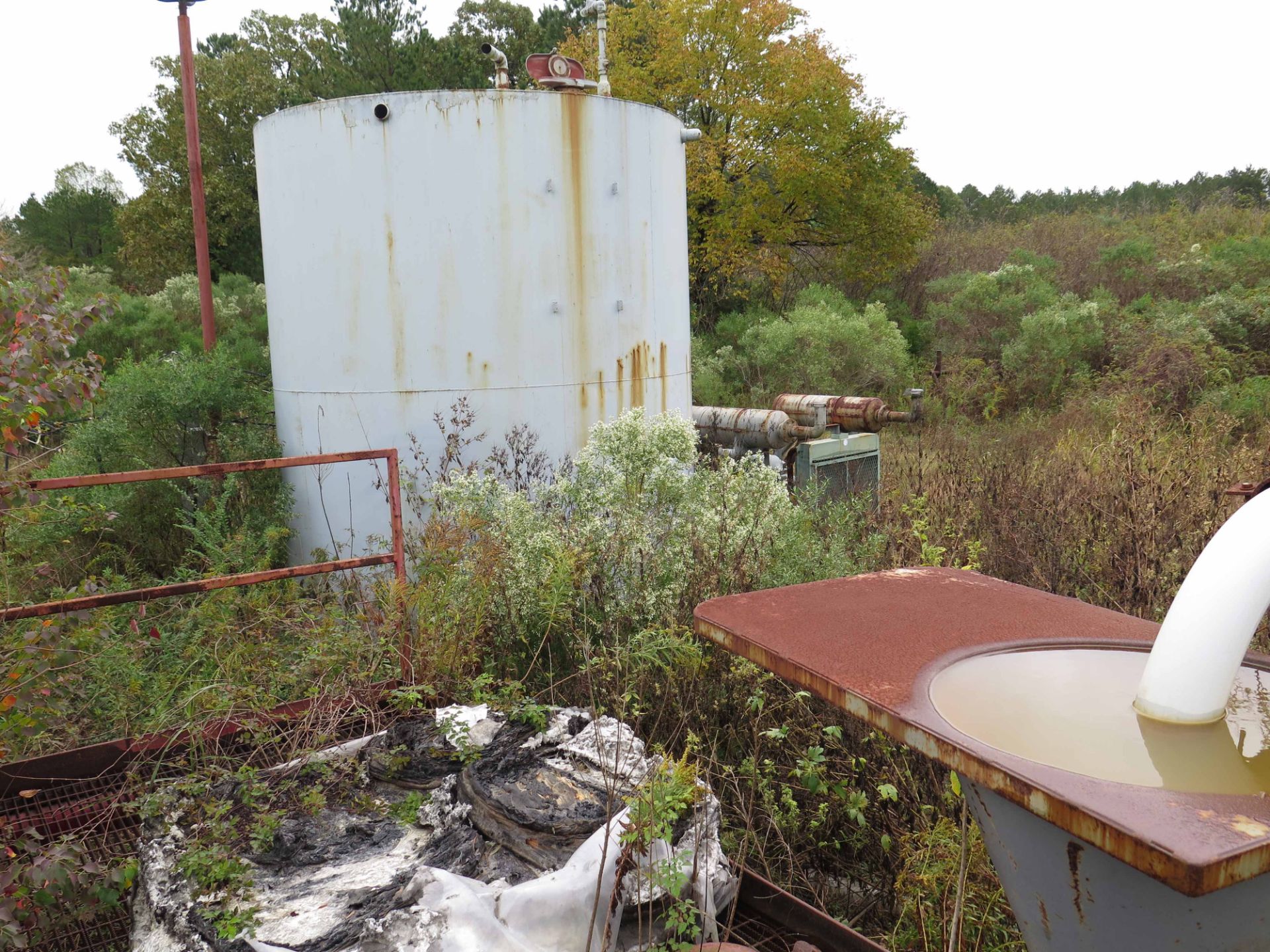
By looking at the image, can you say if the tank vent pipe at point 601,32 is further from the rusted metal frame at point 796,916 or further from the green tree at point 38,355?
the rusted metal frame at point 796,916

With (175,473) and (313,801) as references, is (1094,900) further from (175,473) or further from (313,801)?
(175,473)

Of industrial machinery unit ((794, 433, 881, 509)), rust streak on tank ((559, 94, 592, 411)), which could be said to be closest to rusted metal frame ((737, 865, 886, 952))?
rust streak on tank ((559, 94, 592, 411))

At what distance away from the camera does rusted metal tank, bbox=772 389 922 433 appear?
833 centimetres

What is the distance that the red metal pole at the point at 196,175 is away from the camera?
28.3 feet

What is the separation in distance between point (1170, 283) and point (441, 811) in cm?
1751

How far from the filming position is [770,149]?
1934 cm

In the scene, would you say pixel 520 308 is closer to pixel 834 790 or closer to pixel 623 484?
pixel 623 484

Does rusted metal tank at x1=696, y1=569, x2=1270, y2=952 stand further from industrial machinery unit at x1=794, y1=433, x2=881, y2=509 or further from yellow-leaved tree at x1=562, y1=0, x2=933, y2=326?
yellow-leaved tree at x1=562, y1=0, x2=933, y2=326

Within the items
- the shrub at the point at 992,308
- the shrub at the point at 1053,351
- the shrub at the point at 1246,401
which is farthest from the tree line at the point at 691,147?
the shrub at the point at 1246,401

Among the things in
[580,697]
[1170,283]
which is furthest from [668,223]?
[1170,283]

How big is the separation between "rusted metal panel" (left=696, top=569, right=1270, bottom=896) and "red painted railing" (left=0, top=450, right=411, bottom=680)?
1.97 m

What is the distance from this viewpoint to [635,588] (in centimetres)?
428

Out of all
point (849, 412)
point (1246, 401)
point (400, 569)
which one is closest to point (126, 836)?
point (400, 569)

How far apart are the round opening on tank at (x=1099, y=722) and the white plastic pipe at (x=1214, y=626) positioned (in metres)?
0.05
